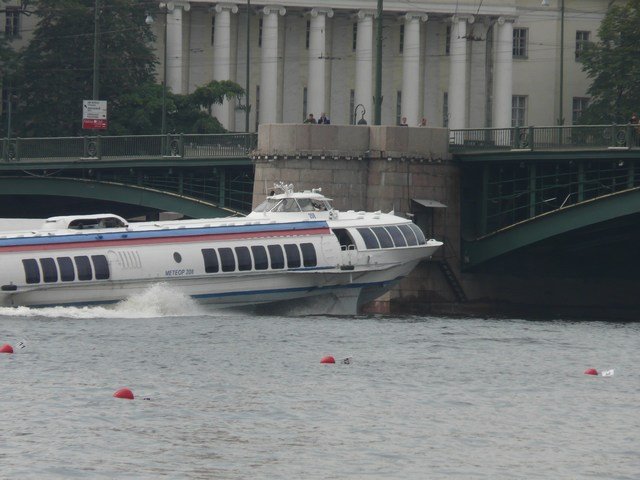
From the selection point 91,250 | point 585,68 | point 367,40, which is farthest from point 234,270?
point 367,40

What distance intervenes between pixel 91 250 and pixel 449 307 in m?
18.0

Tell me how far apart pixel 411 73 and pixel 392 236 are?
236 ft

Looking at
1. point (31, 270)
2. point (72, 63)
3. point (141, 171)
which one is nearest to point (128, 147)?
point (141, 171)

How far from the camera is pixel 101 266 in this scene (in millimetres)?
66125

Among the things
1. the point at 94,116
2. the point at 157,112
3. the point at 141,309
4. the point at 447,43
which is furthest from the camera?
the point at 447,43

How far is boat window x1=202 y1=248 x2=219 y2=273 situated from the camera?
6762 centimetres

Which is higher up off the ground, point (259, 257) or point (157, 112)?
point (157, 112)

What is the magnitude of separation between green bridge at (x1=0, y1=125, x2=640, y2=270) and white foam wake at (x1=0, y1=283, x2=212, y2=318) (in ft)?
43.7

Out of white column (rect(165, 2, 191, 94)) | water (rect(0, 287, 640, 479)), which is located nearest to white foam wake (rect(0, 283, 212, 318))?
water (rect(0, 287, 640, 479))

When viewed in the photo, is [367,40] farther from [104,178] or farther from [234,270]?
[234,270]

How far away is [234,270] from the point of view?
68000 mm

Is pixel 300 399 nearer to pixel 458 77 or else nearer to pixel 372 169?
pixel 372 169

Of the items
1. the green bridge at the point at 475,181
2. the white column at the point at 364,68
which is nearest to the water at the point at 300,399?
the green bridge at the point at 475,181

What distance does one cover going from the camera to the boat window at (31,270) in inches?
2552
